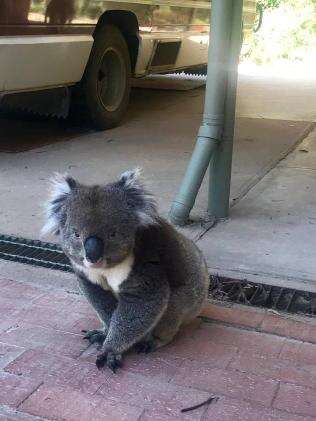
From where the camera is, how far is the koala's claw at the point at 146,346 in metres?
3.52

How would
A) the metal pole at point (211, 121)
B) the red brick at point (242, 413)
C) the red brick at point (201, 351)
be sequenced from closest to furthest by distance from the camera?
→ the red brick at point (242, 413)
the red brick at point (201, 351)
the metal pole at point (211, 121)

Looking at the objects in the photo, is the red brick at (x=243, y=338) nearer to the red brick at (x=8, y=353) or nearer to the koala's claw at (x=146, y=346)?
the koala's claw at (x=146, y=346)

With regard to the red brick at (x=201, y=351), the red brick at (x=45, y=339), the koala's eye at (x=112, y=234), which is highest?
the koala's eye at (x=112, y=234)

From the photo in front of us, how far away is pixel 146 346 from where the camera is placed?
3527mm

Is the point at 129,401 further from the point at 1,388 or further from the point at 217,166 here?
the point at 217,166

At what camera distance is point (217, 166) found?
5.34 m

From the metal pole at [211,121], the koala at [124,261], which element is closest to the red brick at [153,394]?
the koala at [124,261]

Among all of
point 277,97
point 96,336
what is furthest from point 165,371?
point 277,97

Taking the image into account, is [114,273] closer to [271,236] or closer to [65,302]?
[65,302]

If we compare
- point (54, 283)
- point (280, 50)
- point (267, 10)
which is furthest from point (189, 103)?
point (267, 10)

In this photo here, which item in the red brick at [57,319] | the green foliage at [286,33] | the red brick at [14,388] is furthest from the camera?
the green foliage at [286,33]

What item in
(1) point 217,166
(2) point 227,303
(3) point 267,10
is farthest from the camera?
(3) point 267,10

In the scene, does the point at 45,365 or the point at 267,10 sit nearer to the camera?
the point at 45,365

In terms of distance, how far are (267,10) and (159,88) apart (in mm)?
9390
